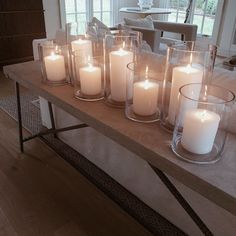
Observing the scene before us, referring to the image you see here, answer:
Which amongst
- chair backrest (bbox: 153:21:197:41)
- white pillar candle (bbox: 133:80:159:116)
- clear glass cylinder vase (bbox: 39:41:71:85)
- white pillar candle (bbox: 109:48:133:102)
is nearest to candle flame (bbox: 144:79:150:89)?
white pillar candle (bbox: 133:80:159:116)

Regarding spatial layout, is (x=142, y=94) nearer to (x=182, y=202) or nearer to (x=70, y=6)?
(x=182, y=202)

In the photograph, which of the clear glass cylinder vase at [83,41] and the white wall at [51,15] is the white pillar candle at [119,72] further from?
the white wall at [51,15]

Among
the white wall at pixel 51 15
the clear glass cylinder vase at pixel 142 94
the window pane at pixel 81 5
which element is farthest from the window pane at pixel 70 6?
the clear glass cylinder vase at pixel 142 94

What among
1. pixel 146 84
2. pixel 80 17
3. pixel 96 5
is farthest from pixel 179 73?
pixel 96 5

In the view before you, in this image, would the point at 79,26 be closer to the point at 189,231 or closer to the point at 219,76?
the point at 219,76

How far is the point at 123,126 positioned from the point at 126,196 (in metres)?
0.79

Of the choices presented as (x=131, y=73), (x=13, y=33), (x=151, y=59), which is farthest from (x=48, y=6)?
(x=131, y=73)

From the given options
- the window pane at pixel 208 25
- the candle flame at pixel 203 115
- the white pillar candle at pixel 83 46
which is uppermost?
the white pillar candle at pixel 83 46

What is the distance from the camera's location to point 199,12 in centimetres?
477

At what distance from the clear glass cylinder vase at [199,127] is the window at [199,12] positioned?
13.7 feet

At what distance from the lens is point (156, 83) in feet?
3.16

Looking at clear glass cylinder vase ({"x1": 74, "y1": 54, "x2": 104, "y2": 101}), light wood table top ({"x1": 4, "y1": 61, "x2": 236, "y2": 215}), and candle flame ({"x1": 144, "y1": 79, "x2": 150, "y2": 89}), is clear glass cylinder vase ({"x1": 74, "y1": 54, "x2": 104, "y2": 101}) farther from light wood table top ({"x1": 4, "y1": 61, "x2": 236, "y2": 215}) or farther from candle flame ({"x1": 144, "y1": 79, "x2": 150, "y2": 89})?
candle flame ({"x1": 144, "y1": 79, "x2": 150, "y2": 89})

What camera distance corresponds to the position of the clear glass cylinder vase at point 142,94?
940 millimetres

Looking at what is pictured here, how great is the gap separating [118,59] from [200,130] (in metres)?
0.45
